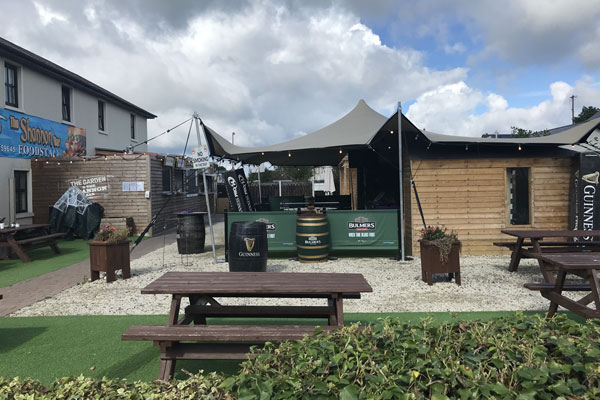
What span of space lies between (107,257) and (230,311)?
4.00 meters

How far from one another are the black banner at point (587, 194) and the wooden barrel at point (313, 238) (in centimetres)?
524

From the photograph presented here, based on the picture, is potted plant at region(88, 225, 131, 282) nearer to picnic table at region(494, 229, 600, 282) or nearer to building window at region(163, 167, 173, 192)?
picnic table at region(494, 229, 600, 282)

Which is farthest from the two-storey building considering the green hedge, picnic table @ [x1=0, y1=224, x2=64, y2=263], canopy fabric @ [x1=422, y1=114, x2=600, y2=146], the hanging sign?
the green hedge

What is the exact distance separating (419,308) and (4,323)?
198 inches

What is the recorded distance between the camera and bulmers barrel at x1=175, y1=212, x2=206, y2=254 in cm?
988

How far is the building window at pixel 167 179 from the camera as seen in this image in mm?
15820

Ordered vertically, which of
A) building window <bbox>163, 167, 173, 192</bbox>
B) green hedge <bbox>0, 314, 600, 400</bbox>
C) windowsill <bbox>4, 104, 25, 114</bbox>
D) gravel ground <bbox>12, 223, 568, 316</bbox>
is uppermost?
windowsill <bbox>4, 104, 25, 114</bbox>

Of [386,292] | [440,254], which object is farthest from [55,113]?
[440,254]

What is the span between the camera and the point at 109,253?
22.7 feet

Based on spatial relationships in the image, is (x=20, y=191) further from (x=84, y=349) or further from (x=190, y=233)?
(x=84, y=349)

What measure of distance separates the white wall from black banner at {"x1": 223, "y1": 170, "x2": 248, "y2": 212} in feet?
25.8

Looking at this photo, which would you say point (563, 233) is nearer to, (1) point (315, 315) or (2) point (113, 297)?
(1) point (315, 315)

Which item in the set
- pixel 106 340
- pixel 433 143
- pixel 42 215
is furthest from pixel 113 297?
pixel 42 215

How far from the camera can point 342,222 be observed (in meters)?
8.89
